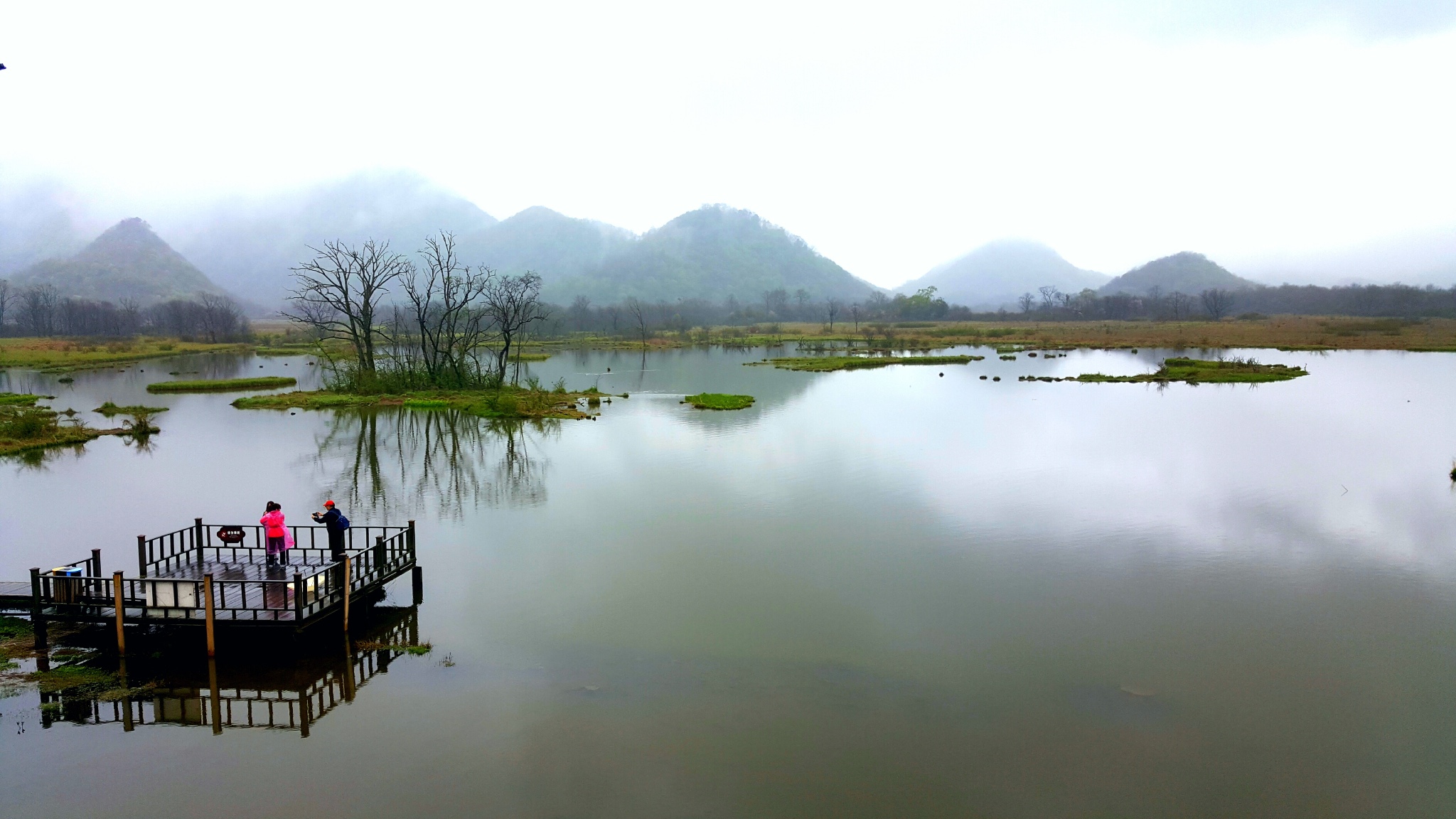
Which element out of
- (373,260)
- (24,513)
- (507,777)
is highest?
(373,260)

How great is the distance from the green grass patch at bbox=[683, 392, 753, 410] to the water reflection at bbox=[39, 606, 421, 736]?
94.9 ft

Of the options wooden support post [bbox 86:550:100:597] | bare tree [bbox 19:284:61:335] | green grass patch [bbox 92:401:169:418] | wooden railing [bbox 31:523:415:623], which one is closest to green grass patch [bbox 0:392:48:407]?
green grass patch [bbox 92:401:169:418]

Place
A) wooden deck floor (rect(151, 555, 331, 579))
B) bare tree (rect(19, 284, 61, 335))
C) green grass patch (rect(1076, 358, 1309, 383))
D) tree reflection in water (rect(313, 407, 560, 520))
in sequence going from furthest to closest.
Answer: bare tree (rect(19, 284, 61, 335)), green grass patch (rect(1076, 358, 1309, 383)), tree reflection in water (rect(313, 407, 560, 520)), wooden deck floor (rect(151, 555, 331, 579))

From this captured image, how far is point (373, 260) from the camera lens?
4912 cm

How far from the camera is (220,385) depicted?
55.6m

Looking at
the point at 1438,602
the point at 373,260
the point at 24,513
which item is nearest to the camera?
the point at 1438,602

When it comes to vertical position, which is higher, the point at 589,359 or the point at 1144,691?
the point at 589,359

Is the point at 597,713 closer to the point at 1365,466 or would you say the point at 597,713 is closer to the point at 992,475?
the point at 992,475

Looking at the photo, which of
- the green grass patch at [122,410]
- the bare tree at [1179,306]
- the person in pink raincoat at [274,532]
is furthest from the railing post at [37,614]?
the bare tree at [1179,306]

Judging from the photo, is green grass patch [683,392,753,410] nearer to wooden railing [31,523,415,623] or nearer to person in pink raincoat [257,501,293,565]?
person in pink raincoat [257,501,293,565]

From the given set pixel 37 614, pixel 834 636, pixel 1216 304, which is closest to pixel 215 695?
pixel 37 614

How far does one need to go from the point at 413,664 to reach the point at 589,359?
75.0 metres

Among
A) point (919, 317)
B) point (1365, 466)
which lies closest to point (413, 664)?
point (1365, 466)

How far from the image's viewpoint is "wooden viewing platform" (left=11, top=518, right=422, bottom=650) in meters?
11.9
